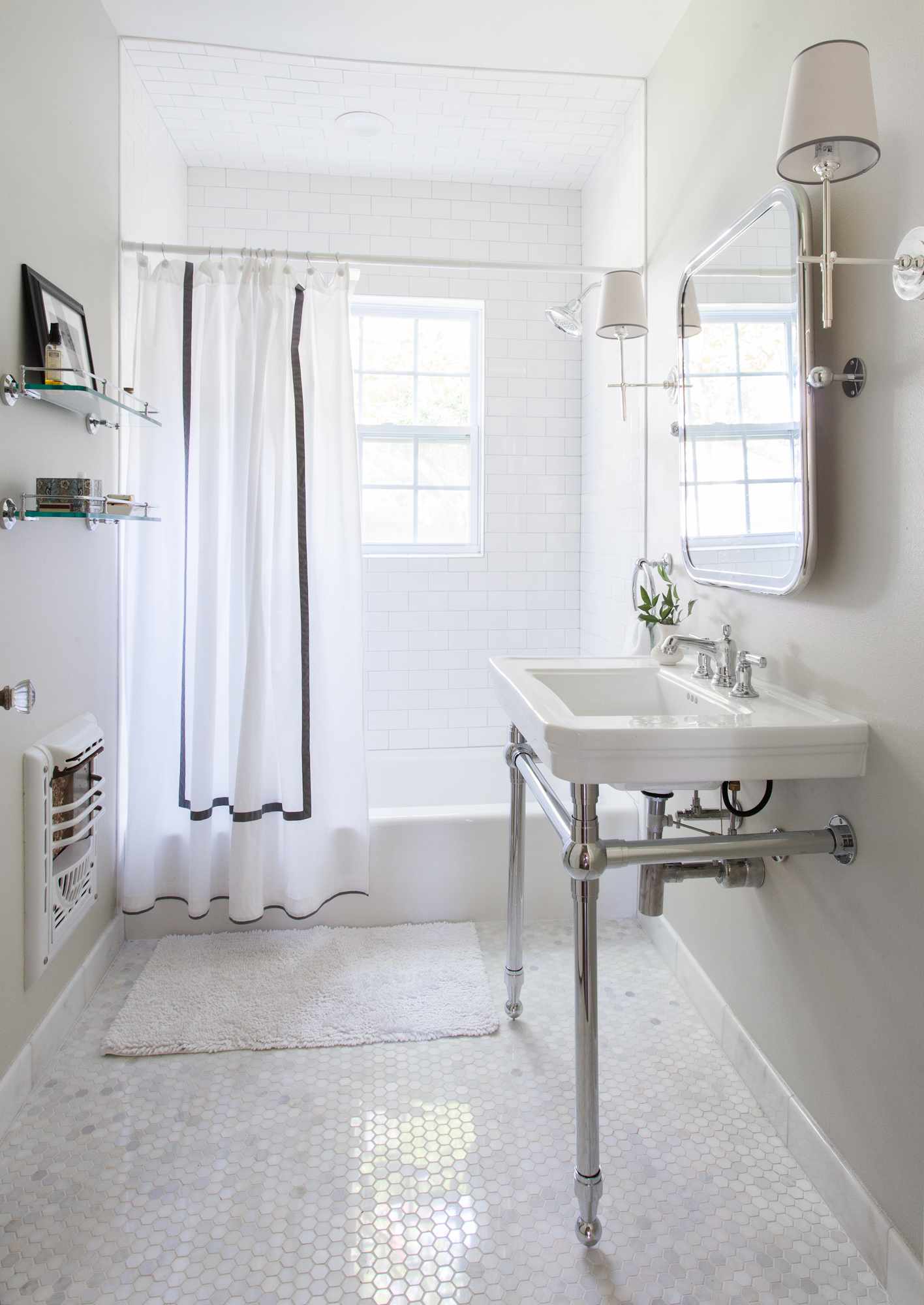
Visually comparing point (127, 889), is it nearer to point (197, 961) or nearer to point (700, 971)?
point (197, 961)

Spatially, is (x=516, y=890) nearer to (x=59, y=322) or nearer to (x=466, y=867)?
(x=466, y=867)

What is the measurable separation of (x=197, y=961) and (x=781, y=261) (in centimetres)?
232

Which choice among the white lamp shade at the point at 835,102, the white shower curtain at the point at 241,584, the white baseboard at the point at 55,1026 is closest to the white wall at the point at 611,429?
the white shower curtain at the point at 241,584

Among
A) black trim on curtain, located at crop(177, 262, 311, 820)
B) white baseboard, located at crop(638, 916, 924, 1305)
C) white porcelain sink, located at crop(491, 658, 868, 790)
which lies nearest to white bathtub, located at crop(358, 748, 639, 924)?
black trim on curtain, located at crop(177, 262, 311, 820)

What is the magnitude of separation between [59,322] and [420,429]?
6.25 ft

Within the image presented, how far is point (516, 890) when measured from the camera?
2141 millimetres

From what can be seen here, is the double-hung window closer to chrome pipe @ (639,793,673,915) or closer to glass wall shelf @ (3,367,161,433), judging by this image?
glass wall shelf @ (3,367,161,433)

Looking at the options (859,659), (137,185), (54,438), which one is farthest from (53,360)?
(859,659)

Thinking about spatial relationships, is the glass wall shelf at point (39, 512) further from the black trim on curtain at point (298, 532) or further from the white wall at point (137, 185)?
the white wall at point (137, 185)

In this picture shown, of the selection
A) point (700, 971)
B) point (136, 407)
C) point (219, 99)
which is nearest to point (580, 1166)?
point (700, 971)

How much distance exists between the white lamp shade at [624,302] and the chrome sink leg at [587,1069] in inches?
64.7

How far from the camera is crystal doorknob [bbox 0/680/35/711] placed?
1.64m

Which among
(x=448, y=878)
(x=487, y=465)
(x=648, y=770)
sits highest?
(x=487, y=465)

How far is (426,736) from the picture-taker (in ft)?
11.9
